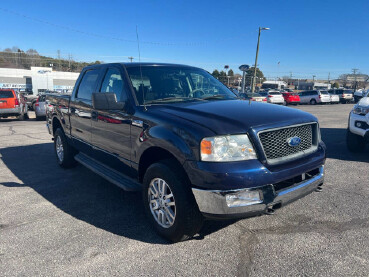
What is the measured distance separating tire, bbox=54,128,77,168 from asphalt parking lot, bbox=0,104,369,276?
2.90ft

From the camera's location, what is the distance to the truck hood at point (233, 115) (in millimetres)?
2753

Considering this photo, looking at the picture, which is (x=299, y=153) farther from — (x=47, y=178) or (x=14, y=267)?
(x=47, y=178)

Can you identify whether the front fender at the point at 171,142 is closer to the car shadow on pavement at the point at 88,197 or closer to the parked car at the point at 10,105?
the car shadow on pavement at the point at 88,197

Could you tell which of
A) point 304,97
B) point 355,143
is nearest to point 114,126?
point 355,143

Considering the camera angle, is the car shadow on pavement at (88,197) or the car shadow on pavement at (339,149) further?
the car shadow on pavement at (339,149)

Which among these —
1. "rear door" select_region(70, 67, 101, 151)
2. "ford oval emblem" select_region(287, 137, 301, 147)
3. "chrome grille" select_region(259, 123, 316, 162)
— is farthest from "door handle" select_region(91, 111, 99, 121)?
"ford oval emblem" select_region(287, 137, 301, 147)

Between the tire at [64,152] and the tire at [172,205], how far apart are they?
9.70 ft

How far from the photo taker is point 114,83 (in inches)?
159

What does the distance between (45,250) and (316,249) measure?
2649 mm

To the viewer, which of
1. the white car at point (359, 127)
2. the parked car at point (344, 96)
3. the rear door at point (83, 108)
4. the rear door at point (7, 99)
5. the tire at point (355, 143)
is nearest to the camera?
the rear door at point (83, 108)

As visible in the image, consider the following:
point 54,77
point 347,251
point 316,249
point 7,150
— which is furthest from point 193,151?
point 54,77

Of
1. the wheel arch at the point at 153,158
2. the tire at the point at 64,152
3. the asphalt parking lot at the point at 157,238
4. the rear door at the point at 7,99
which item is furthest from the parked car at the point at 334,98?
the wheel arch at the point at 153,158

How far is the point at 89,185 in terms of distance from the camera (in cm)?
491

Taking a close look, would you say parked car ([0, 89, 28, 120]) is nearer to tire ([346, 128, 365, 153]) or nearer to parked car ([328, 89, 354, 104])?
tire ([346, 128, 365, 153])
